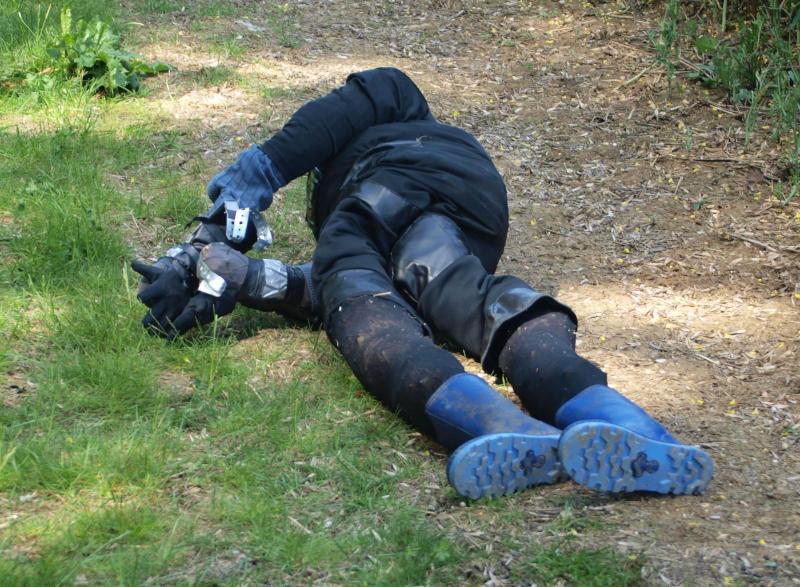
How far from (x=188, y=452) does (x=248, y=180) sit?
104 centimetres

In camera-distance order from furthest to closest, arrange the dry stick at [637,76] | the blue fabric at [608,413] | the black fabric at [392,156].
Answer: the dry stick at [637,76]
the black fabric at [392,156]
the blue fabric at [608,413]

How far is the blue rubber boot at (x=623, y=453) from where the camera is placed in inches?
95.3

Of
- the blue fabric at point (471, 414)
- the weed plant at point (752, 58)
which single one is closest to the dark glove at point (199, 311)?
the blue fabric at point (471, 414)

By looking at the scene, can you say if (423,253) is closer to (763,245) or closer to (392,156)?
(392,156)

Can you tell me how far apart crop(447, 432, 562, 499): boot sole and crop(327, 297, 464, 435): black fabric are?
296 millimetres

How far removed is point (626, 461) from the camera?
2.46m

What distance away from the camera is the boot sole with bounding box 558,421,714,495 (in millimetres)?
2418

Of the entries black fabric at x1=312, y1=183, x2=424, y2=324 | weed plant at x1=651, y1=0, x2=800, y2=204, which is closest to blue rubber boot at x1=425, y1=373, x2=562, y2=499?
black fabric at x1=312, y1=183, x2=424, y2=324

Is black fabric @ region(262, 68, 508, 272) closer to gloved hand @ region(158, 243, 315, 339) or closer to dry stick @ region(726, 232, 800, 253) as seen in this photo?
gloved hand @ region(158, 243, 315, 339)

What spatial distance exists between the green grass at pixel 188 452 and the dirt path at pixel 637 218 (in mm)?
202

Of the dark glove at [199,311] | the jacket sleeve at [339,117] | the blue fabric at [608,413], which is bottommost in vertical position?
the dark glove at [199,311]

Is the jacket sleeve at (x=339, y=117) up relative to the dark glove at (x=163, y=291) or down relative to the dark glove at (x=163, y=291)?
up

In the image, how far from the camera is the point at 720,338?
3656 mm

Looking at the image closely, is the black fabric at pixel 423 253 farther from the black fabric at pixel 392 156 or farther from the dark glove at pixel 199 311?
the dark glove at pixel 199 311
